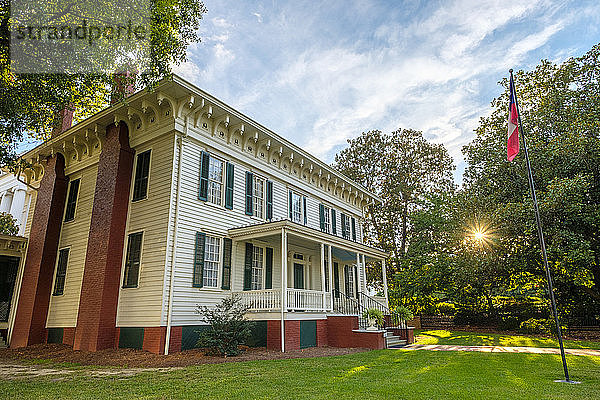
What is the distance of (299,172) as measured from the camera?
691 inches

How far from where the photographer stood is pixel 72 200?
15258 millimetres

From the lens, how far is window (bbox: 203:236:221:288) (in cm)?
1230

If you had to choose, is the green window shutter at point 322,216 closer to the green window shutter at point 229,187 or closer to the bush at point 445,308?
the green window shutter at point 229,187

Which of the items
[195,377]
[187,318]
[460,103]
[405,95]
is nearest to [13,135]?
[187,318]

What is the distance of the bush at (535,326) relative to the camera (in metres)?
20.4

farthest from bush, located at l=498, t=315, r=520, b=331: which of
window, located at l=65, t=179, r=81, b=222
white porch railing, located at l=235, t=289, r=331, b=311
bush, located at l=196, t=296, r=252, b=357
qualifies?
window, located at l=65, t=179, r=81, b=222

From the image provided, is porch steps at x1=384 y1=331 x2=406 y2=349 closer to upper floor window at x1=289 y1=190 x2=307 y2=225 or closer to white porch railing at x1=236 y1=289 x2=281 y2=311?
white porch railing at x1=236 y1=289 x2=281 y2=311

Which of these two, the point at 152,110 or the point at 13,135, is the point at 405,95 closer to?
the point at 152,110

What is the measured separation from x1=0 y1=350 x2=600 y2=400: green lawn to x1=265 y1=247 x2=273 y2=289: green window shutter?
5.06m

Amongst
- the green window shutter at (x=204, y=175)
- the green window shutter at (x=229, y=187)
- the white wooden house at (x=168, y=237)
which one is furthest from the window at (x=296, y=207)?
the green window shutter at (x=204, y=175)

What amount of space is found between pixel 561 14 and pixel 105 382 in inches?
561

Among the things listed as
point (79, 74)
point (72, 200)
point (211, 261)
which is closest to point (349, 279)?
point (211, 261)

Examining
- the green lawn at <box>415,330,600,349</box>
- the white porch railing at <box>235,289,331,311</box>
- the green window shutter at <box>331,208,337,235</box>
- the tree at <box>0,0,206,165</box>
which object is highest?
the tree at <box>0,0,206,165</box>

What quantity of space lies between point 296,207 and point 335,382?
10.7 m
